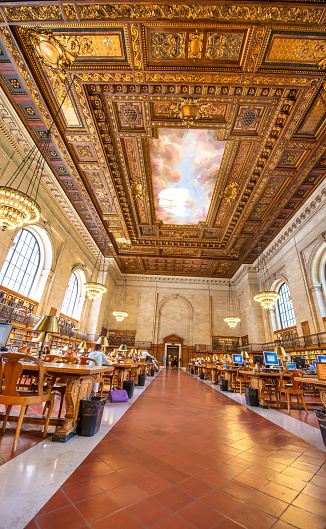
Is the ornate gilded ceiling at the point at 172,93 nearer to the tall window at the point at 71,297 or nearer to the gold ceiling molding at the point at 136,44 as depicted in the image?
the gold ceiling molding at the point at 136,44

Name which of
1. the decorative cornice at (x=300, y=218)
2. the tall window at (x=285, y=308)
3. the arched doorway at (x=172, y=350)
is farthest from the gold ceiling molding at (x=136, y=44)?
the arched doorway at (x=172, y=350)

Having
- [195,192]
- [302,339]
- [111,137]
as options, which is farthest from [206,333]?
[111,137]

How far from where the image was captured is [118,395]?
4758 millimetres

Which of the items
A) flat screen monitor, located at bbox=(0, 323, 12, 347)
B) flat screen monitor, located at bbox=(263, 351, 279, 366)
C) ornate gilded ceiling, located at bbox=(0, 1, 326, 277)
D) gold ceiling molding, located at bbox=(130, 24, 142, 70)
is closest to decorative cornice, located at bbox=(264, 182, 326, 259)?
ornate gilded ceiling, located at bbox=(0, 1, 326, 277)

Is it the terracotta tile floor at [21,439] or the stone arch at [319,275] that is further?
the stone arch at [319,275]

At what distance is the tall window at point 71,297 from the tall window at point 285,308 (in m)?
12.1

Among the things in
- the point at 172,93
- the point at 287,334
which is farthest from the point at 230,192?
the point at 287,334

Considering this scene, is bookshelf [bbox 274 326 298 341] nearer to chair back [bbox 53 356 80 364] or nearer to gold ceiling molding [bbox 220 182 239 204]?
gold ceiling molding [bbox 220 182 239 204]

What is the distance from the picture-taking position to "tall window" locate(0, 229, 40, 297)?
8594mm

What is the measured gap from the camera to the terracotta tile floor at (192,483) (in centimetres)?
140

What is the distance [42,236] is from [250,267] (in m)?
12.9

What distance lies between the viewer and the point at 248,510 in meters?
1.52

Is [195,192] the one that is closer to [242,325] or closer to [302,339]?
[302,339]

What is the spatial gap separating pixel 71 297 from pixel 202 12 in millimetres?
12968
